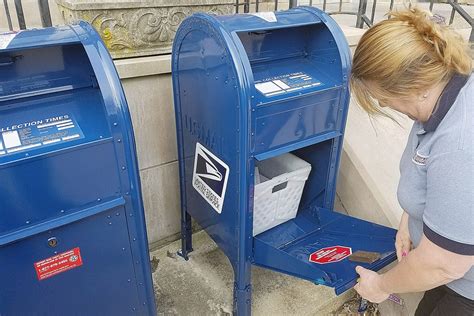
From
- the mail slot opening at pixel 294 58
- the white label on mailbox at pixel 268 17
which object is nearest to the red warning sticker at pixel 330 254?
the mail slot opening at pixel 294 58

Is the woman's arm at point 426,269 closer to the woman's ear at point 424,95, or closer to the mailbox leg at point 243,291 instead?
the woman's ear at point 424,95

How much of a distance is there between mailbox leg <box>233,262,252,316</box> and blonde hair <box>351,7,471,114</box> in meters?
1.21

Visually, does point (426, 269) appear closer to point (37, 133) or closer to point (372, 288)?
point (372, 288)

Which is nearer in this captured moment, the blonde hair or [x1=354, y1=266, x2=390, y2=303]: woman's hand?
the blonde hair

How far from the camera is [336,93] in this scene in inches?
73.2

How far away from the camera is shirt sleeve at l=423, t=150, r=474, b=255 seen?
902mm

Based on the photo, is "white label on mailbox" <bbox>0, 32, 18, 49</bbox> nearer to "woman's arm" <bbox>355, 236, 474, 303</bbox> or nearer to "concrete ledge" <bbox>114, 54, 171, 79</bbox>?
"concrete ledge" <bbox>114, 54, 171, 79</bbox>

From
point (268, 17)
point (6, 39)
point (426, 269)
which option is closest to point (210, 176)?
point (268, 17)

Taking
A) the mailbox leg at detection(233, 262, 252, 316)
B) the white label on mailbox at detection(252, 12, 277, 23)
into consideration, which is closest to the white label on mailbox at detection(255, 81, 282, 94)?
the white label on mailbox at detection(252, 12, 277, 23)

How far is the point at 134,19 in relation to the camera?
6.73 feet

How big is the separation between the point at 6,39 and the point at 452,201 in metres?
1.40

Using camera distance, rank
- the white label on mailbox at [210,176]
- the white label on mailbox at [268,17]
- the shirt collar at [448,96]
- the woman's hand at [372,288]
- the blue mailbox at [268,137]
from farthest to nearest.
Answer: the white label on mailbox at [210,176] < the white label on mailbox at [268,17] < the blue mailbox at [268,137] < the woman's hand at [372,288] < the shirt collar at [448,96]

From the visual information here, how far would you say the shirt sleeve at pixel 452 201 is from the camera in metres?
0.90

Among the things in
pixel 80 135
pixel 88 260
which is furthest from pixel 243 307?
pixel 80 135
